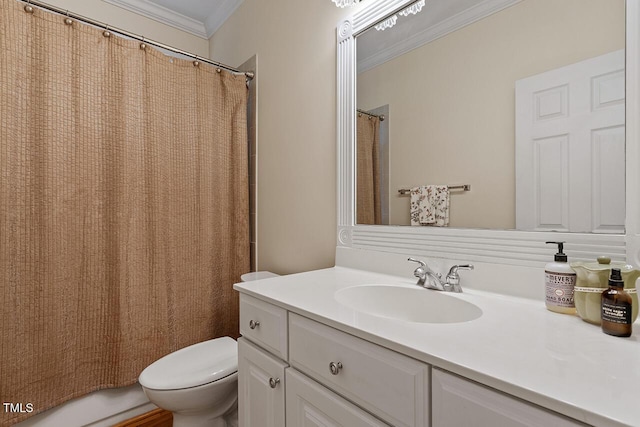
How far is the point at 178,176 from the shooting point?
5.57 ft

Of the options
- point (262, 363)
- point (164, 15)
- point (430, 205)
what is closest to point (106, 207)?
point (262, 363)

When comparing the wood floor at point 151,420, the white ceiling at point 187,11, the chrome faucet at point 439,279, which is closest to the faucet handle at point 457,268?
the chrome faucet at point 439,279

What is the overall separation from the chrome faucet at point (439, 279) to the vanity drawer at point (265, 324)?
456 mm

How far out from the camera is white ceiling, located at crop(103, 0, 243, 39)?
7.03 feet

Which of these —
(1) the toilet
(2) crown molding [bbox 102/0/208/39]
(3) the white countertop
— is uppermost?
(2) crown molding [bbox 102/0/208/39]

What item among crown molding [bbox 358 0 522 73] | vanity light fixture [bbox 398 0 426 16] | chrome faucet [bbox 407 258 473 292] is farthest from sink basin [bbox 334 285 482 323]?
vanity light fixture [bbox 398 0 426 16]

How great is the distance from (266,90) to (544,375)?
1859mm

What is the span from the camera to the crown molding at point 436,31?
3.15 feet

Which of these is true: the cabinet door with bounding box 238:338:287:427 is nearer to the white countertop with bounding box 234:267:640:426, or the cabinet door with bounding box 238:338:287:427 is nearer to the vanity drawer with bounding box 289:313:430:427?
the vanity drawer with bounding box 289:313:430:427

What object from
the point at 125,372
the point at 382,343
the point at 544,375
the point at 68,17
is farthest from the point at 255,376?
the point at 68,17

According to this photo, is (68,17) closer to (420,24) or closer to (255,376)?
(420,24)

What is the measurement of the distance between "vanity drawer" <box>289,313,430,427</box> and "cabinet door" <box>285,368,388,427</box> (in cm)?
2

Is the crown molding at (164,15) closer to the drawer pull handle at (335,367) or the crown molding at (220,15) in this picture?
the crown molding at (220,15)

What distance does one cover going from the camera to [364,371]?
657 mm
